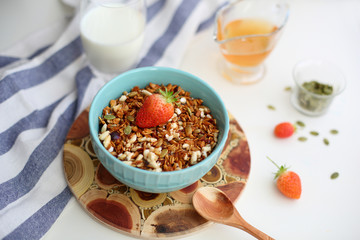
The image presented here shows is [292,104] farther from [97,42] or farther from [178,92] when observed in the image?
[97,42]

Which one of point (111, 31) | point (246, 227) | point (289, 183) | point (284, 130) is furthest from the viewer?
point (111, 31)

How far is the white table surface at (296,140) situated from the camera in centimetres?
98

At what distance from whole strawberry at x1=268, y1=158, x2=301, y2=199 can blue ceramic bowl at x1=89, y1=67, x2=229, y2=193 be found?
0.74 ft

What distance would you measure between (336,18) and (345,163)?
2.54ft

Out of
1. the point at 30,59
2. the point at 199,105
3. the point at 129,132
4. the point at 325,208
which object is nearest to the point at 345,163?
the point at 325,208

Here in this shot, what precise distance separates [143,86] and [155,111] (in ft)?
0.63

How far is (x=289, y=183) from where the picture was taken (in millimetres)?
1021

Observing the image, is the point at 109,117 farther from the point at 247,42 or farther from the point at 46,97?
the point at 247,42

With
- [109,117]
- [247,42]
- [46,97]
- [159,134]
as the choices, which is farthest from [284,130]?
[46,97]

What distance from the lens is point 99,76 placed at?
1312 millimetres

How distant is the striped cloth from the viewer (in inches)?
37.3

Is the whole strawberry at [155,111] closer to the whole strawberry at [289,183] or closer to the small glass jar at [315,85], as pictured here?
the whole strawberry at [289,183]

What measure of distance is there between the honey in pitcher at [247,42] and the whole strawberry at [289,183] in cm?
44

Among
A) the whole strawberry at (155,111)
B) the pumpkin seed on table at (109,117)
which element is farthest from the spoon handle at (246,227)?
the pumpkin seed on table at (109,117)
